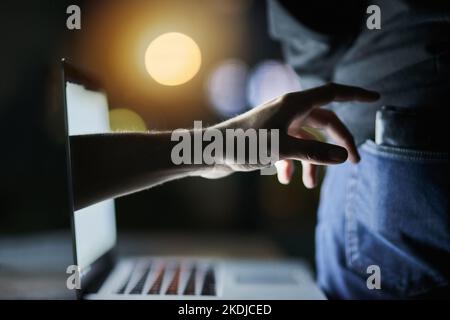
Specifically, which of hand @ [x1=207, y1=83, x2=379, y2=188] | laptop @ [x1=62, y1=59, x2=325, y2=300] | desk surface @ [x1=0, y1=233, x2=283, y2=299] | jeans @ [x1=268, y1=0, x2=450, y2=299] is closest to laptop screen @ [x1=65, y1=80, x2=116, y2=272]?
laptop @ [x1=62, y1=59, x2=325, y2=300]

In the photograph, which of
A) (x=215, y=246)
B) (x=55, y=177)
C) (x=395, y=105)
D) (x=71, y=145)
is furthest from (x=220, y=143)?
(x=55, y=177)

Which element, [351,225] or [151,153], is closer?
[151,153]

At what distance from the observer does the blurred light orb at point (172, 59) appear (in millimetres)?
3320

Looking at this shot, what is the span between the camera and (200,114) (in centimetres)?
422

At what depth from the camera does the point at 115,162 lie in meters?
0.66

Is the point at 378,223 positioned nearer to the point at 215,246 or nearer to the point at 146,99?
the point at 215,246

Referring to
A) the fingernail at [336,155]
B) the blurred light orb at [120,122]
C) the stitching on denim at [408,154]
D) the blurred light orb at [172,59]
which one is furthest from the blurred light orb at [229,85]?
the fingernail at [336,155]

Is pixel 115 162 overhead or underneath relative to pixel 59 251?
overhead

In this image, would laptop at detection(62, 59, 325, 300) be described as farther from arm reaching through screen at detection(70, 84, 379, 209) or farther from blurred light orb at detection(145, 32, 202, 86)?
blurred light orb at detection(145, 32, 202, 86)

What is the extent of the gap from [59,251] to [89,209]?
0.61 m

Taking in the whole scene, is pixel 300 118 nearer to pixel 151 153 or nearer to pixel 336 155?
pixel 336 155

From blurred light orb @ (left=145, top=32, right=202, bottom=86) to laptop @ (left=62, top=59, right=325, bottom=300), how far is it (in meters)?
2.42

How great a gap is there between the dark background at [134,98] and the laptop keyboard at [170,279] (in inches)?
75.1

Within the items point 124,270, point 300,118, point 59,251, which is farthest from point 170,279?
point 59,251
